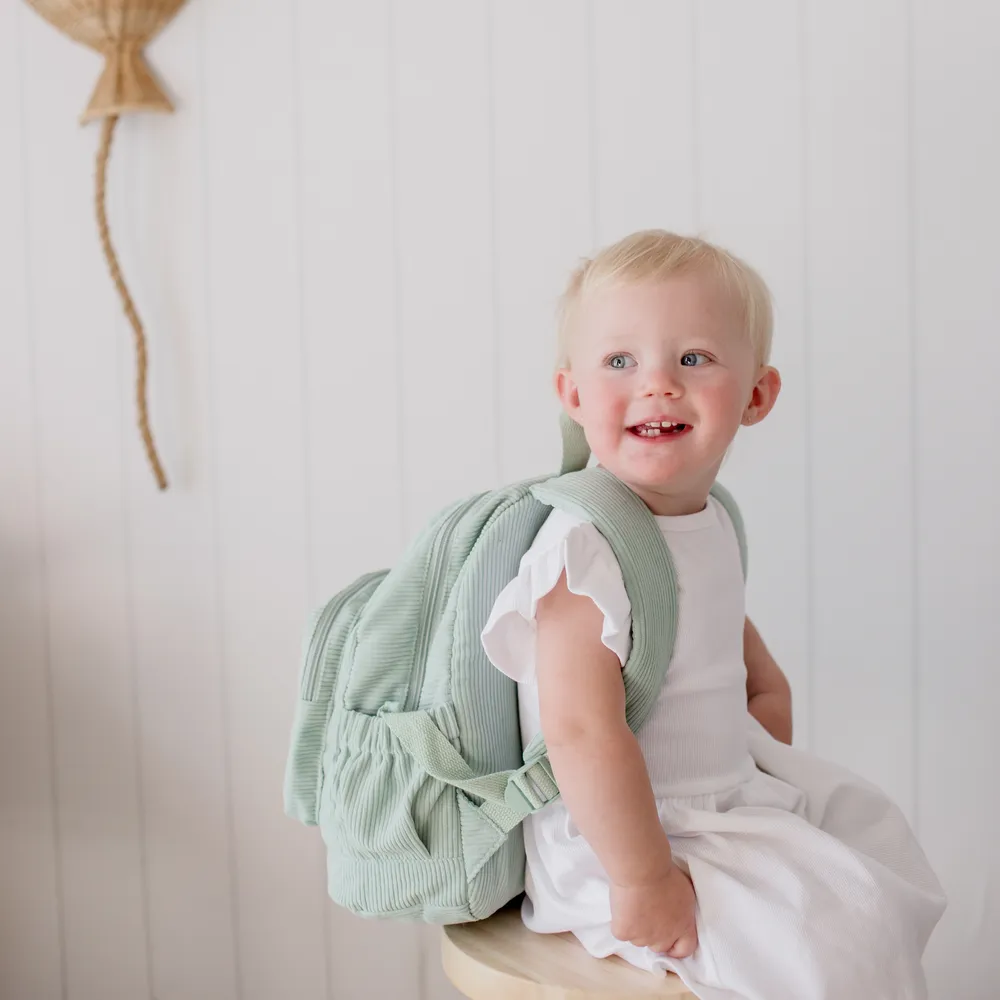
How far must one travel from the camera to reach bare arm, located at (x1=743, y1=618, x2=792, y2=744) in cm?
120

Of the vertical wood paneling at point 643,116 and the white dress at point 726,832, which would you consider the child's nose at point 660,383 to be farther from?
the vertical wood paneling at point 643,116

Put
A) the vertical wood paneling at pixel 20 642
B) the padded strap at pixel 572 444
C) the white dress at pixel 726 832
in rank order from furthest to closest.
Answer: the vertical wood paneling at pixel 20 642 → the padded strap at pixel 572 444 → the white dress at pixel 726 832

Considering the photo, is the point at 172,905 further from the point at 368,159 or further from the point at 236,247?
the point at 368,159

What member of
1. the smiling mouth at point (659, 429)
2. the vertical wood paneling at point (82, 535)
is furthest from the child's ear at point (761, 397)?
the vertical wood paneling at point (82, 535)

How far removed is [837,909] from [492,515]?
0.40m

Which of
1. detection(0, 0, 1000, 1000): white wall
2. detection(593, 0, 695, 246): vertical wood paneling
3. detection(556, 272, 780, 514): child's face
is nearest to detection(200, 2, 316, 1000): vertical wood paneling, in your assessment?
detection(0, 0, 1000, 1000): white wall

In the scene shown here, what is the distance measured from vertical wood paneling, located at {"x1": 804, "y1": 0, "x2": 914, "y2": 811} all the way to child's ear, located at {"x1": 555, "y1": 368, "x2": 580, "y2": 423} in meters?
0.41

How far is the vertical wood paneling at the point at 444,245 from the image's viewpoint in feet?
4.60

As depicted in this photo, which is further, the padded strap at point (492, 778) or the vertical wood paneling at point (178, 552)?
the vertical wood paneling at point (178, 552)

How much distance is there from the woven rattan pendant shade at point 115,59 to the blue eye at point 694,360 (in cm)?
76

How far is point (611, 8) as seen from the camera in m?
1.36

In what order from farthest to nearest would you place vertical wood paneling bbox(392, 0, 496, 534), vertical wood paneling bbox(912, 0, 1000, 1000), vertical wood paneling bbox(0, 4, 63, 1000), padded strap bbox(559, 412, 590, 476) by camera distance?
vertical wood paneling bbox(0, 4, 63, 1000) → vertical wood paneling bbox(392, 0, 496, 534) → vertical wood paneling bbox(912, 0, 1000, 1000) → padded strap bbox(559, 412, 590, 476)

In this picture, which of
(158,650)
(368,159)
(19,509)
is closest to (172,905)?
(158,650)

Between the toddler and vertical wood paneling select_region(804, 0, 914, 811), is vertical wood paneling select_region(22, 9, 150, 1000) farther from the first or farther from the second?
vertical wood paneling select_region(804, 0, 914, 811)
